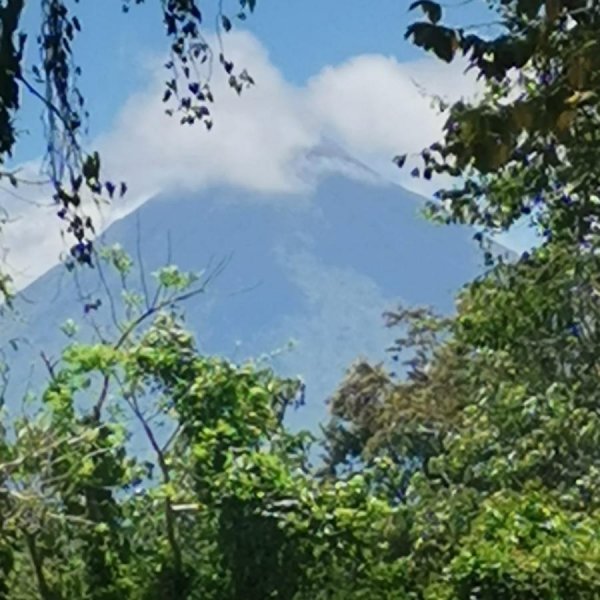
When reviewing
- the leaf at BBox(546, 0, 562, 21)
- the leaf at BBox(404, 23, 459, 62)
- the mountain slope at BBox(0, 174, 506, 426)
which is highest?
the mountain slope at BBox(0, 174, 506, 426)

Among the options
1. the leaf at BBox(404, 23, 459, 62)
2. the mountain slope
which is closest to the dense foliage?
the leaf at BBox(404, 23, 459, 62)

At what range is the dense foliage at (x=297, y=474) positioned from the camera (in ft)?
22.7

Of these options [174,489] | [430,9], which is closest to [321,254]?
[174,489]

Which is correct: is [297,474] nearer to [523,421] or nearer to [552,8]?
[523,421]

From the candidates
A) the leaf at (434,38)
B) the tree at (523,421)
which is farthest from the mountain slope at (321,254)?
the leaf at (434,38)

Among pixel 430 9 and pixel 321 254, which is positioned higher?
pixel 321 254

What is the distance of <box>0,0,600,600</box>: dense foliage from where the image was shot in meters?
6.93

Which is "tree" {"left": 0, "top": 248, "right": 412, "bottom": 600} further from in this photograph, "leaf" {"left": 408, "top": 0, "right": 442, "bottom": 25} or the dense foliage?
"leaf" {"left": 408, "top": 0, "right": 442, "bottom": 25}

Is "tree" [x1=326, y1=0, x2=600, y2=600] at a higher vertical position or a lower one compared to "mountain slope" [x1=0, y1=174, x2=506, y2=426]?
Result: lower

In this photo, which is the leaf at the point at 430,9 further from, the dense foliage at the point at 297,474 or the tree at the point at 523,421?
the dense foliage at the point at 297,474

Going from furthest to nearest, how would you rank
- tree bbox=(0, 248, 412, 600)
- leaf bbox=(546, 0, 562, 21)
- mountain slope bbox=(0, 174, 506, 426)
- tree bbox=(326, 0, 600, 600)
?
1. mountain slope bbox=(0, 174, 506, 426)
2. tree bbox=(0, 248, 412, 600)
3. tree bbox=(326, 0, 600, 600)
4. leaf bbox=(546, 0, 562, 21)

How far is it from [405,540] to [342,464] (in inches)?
376

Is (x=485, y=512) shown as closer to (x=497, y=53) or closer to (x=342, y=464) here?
(x=497, y=53)

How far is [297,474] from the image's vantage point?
26.6 ft
